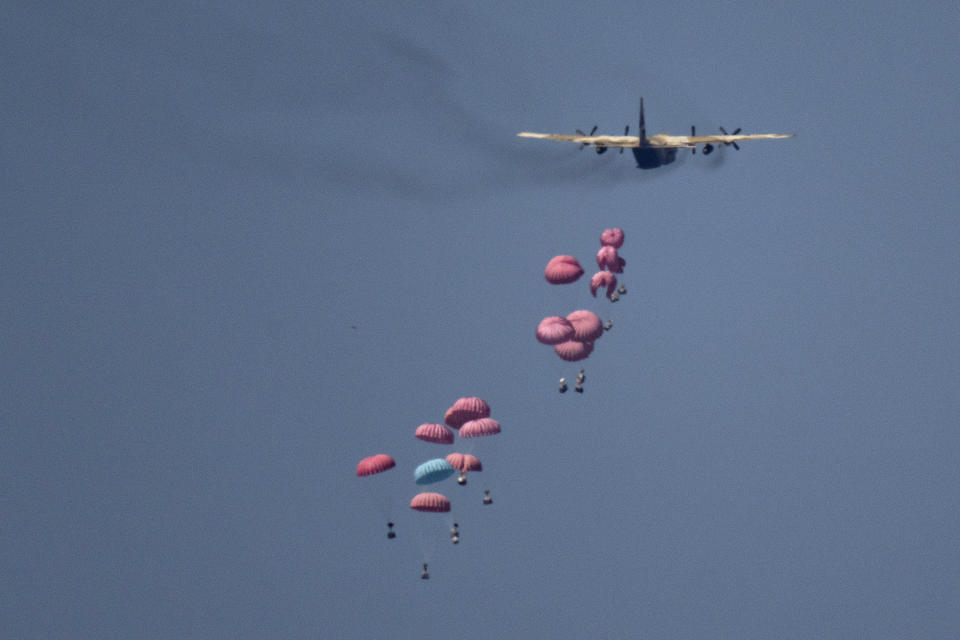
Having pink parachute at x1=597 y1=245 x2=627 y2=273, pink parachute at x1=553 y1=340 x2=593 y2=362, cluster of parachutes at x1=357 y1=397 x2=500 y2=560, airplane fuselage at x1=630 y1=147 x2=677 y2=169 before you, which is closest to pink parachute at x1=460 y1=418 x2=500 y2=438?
cluster of parachutes at x1=357 y1=397 x2=500 y2=560

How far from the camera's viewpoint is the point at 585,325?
82812mm

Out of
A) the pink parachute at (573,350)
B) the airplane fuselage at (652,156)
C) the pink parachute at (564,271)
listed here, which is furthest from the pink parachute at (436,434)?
A: the airplane fuselage at (652,156)

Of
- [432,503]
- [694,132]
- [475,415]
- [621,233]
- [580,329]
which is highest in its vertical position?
[694,132]

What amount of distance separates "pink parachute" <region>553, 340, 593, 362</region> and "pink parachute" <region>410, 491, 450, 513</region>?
12.4 meters

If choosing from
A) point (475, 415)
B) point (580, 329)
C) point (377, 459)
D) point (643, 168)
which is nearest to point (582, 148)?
point (643, 168)

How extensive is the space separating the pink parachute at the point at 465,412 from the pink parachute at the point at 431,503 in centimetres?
484

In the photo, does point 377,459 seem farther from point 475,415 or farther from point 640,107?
point 640,107

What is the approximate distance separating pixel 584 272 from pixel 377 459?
61.8ft

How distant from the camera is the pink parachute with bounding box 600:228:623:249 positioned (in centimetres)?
8822

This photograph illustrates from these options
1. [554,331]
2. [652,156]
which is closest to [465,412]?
[554,331]

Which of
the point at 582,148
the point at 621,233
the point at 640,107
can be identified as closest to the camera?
the point at 640,107

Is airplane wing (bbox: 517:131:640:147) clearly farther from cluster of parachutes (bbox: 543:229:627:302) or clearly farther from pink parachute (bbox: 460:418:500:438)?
pink parachute (bbox: 460:418:500:438)

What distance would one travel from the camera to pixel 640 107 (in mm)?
77812

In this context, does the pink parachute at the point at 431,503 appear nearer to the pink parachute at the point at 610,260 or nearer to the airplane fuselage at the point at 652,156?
the pink parachute at the point at 610,260
